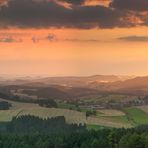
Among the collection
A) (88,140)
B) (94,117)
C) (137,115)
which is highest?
(88,140)

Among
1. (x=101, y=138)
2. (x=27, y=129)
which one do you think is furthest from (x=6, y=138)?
(x=27, y=129)

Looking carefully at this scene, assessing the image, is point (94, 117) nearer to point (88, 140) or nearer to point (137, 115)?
point (137, 115)

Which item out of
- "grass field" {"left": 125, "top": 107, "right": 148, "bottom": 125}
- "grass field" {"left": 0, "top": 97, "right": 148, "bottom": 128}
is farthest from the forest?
"grass field" {"left": 125, "top": 107, "right": 148, "bottom": 125}

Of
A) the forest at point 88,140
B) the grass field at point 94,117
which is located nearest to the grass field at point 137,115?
the grass field at point 94,117

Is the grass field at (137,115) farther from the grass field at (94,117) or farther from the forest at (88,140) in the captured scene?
the forest at (88,140)

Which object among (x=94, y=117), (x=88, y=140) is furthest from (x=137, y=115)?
(x=88, y=140)

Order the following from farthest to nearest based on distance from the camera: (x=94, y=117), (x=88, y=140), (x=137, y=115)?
(x=137, y=115), (x=94, y=117), (x=88, y=140)

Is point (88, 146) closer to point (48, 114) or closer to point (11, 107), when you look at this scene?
point (48, 114)

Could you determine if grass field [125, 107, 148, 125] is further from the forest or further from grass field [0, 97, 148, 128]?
the forest
